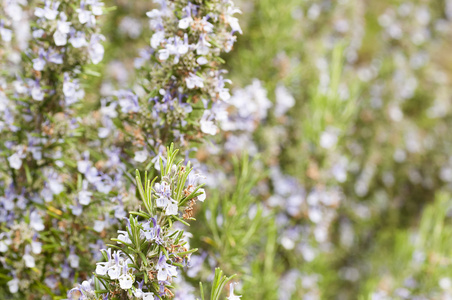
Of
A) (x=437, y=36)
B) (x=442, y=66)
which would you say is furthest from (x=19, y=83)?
(x=442, y=66)

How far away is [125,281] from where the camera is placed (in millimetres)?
512

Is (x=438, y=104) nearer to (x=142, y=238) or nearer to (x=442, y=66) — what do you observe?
(x=442, y=66)

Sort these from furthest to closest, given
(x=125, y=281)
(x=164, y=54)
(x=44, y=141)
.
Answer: (x=44, y=141) → (x=164, y=54) → (x=125, y=281)

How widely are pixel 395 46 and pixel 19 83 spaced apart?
2146 mm

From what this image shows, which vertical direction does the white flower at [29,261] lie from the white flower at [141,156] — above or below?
below

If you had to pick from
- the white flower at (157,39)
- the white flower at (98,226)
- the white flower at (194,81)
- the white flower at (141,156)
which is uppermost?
the white flower at (157,39)

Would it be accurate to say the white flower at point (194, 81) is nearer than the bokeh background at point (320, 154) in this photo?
Yes

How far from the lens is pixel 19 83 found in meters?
0.77

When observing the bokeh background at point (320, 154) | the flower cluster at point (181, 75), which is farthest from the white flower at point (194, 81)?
the bokeh background at point (320, 154)

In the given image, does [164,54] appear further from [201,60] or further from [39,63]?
[39,63]

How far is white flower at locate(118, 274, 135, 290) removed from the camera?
1.67 feet

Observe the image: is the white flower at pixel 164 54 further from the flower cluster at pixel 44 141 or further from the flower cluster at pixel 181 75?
the flower cluster at pixel 44 141

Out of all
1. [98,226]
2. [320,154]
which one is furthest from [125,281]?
[320,154]

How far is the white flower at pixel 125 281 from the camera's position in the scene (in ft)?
1.67
